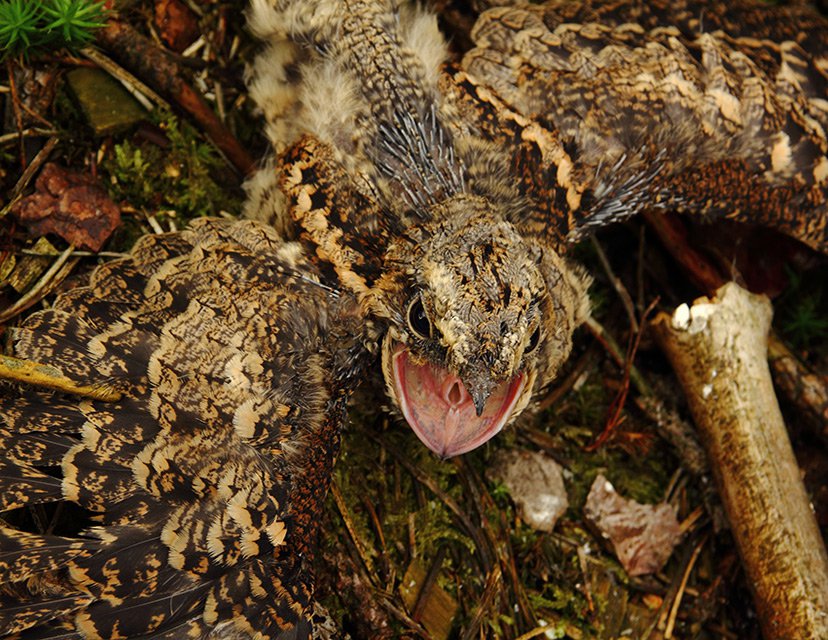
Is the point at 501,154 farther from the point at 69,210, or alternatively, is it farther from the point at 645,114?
the point at 69,210

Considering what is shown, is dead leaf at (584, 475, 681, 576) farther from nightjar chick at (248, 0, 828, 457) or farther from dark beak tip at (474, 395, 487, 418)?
dark beak tip at (474, 395, 487, 418)

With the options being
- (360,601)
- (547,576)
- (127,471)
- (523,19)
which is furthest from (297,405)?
(523,19)

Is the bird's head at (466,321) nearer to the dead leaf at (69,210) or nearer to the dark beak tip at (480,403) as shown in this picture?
the dark beak tip at (480,403)

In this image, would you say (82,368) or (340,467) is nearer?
(82,368)

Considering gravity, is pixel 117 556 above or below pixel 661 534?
above

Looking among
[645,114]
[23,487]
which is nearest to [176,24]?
[645,114]

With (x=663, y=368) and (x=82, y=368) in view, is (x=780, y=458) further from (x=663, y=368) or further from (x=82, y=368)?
(x=82, y=368)

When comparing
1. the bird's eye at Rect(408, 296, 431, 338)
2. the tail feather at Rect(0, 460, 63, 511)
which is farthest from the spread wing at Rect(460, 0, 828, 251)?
the tail feather at Rect(0, 460, 63, 511)
